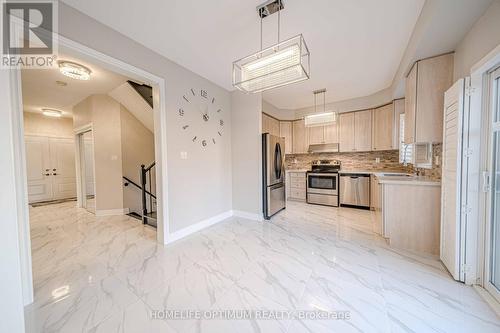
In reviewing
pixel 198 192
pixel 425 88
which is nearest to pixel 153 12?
pixel 198 192

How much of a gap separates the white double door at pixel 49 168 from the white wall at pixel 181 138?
587 centimetres

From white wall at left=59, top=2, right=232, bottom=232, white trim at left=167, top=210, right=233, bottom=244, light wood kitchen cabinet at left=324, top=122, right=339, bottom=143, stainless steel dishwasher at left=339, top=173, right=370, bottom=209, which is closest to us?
white wall at left=59, top=2, right=232, bottom=232

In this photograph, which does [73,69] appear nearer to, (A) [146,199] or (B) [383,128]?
(A) [146,199]

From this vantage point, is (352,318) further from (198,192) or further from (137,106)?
(137,106)

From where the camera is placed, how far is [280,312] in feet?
4.83

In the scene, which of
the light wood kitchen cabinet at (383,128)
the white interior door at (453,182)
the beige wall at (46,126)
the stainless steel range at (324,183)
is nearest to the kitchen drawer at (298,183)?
the stainless steel range at (324,183)

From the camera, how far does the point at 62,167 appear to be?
6012mm

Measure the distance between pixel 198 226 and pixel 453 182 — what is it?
3.38 m

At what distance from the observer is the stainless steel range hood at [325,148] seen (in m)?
4.88

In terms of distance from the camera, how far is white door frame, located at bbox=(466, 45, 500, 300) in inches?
65.4

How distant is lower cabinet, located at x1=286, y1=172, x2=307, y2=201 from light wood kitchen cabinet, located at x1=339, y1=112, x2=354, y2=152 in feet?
4.11

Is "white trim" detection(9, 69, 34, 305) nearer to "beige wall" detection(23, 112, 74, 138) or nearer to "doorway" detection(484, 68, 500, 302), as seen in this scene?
"doorway" detection(484, 68, 500, 302)

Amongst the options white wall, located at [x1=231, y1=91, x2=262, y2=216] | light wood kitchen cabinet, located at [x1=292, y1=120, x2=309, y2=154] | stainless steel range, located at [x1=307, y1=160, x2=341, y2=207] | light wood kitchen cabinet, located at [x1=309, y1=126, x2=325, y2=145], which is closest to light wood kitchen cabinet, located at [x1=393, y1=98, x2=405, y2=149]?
stainless steel range, located at [x1=307, y1=160, x2=341, y2=207]

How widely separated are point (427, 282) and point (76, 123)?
717 centimetres
